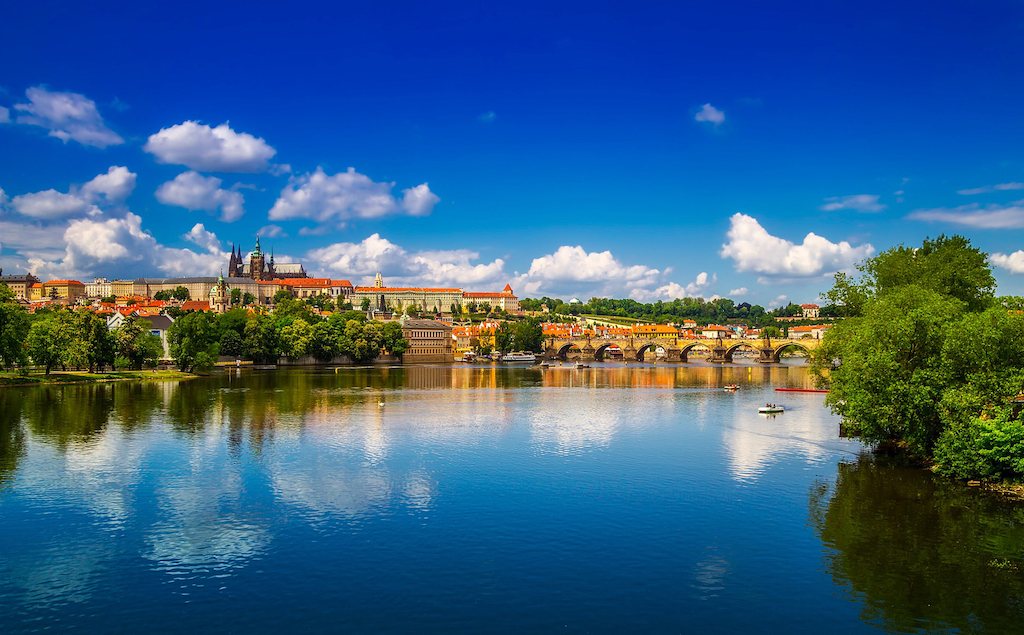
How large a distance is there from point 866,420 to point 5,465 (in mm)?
32629

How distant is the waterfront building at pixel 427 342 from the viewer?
455 ft

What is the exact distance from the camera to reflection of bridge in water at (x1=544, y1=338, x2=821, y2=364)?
5335 inches

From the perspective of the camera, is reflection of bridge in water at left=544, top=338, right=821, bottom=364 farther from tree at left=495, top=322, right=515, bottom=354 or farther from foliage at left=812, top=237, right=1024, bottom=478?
foliage at left=812, top=237, right=1024, bottom=478

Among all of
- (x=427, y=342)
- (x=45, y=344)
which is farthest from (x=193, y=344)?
(x=427, y=342)

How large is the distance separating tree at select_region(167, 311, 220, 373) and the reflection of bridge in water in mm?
76835

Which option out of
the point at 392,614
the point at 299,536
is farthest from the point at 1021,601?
the point at 299,536

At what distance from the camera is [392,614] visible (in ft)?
49.5

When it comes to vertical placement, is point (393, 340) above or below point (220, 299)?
below

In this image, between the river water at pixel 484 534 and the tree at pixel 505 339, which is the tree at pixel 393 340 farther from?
the river water at pixel 484 534

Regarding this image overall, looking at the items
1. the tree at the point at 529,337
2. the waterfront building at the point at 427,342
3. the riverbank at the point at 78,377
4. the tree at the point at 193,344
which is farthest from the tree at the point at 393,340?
the riverbank at the point at 78,377

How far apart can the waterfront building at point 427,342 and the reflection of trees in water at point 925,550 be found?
366 feet

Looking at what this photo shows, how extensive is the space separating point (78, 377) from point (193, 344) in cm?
1860

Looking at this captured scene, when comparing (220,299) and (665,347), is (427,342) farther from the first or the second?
(220,299)

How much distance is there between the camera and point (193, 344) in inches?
3329
